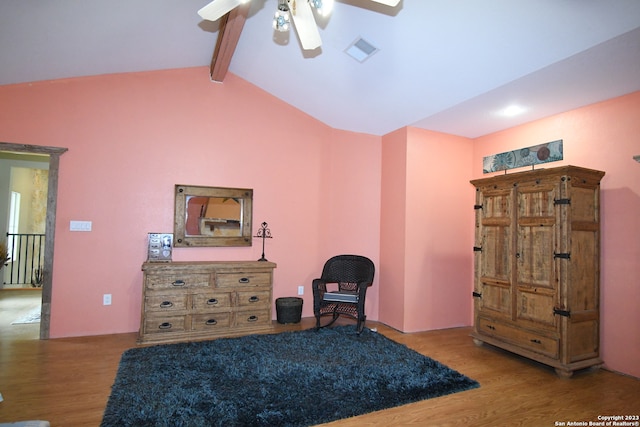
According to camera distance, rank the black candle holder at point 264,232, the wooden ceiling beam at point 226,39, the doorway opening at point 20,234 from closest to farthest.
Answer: the wooden ceiling beam at point 226,39, the black candle holder at point 264,232, the doorway opening at point 20,234

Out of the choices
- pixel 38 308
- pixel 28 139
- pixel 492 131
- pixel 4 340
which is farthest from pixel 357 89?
pixel 38 308

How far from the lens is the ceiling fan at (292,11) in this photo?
1.89m

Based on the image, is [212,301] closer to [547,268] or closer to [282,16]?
[282,16]

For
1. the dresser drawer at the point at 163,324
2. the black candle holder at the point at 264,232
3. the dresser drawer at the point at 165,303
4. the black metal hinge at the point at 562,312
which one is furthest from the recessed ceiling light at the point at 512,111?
the dresser drawer at the point at 163,324

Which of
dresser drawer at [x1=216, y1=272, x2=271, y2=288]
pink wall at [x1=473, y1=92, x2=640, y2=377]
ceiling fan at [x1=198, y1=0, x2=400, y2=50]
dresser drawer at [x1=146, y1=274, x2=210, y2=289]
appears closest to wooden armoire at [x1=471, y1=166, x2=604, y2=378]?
pink wall at [x1=473, y1=92, x2=640, y2=377]

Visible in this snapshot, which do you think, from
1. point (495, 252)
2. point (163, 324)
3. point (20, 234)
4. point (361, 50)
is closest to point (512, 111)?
point (495, 252)

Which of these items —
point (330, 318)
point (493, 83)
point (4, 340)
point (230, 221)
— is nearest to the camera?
point (493, 83)

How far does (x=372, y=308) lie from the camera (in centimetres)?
482

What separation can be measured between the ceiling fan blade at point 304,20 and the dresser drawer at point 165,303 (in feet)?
9.55

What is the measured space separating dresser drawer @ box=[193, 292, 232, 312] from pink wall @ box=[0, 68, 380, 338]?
0.57 metres

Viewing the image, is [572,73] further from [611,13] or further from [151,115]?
[151,115]

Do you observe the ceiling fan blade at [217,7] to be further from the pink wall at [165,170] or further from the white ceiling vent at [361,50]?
the pink wall at [165,170]

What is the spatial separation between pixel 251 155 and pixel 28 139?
237cm

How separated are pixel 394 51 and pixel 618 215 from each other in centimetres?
260
